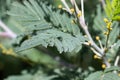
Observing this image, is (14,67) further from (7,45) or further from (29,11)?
(29,11)

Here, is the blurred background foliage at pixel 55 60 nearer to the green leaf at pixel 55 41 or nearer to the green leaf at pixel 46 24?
the green leaf at pixel 46 24

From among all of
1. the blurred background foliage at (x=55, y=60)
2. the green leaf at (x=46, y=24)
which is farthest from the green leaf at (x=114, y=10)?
the blurred background foliage at (x=55, y=60)

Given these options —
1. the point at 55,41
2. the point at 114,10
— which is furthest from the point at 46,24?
the point at 114,10

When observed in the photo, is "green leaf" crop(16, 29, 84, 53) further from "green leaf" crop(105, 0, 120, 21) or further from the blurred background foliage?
the blurred background foliage

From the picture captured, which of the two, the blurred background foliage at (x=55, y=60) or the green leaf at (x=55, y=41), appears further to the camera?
the blurred background foliage at (x=55, y=60)

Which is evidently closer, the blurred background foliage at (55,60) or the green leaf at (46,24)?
the green leaf at (46,24)

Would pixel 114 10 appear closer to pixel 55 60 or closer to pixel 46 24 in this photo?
pixel 46 24

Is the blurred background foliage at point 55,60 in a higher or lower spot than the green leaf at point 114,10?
lower

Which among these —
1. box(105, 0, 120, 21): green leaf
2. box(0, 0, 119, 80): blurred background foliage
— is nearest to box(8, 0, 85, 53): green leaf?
box(105, 0, 120, 21): green leaf

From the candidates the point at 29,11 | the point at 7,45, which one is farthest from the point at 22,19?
the point at 7,45

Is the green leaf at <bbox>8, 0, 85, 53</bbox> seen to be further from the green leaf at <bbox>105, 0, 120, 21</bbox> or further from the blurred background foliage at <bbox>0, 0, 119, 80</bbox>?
the blurred background foliage at <bbox>0, 0, 119, 80</bbox>

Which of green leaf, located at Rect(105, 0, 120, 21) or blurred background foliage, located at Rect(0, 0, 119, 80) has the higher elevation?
green leaf, located at Rect(105, 0, 120, 21)

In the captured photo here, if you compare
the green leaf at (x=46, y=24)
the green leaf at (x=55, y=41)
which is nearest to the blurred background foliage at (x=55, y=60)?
the green leaf at (x=46, y=24)

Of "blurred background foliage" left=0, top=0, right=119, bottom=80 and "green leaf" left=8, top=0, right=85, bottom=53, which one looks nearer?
"green leaf" left=8, top=0, right=85, bottom=53
